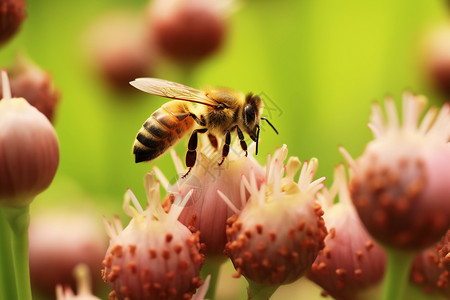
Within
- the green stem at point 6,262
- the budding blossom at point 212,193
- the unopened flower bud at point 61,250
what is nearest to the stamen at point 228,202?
the budding blossom at point 212,193

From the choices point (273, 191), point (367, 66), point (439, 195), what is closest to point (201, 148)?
point (273, 191)

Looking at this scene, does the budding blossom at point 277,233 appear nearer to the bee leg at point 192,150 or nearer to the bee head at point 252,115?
the bee leg at point 192,150

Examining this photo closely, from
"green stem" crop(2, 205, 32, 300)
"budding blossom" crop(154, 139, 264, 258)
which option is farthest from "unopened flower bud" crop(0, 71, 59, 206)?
"budding blossom" crop(154, 139, 264, 258)

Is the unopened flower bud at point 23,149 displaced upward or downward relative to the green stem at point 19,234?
upward

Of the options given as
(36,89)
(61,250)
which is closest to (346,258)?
(36,89)

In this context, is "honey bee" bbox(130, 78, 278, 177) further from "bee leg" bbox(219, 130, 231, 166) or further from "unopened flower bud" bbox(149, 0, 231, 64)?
"unopened flower bud" bbox(149, 0, 231, 64)

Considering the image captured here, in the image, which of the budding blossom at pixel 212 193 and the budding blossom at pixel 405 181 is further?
the budding blossom at pixel 212 193

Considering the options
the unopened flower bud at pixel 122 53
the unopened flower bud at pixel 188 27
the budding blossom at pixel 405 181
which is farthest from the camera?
the unopened flower bud at pixel 122 53
